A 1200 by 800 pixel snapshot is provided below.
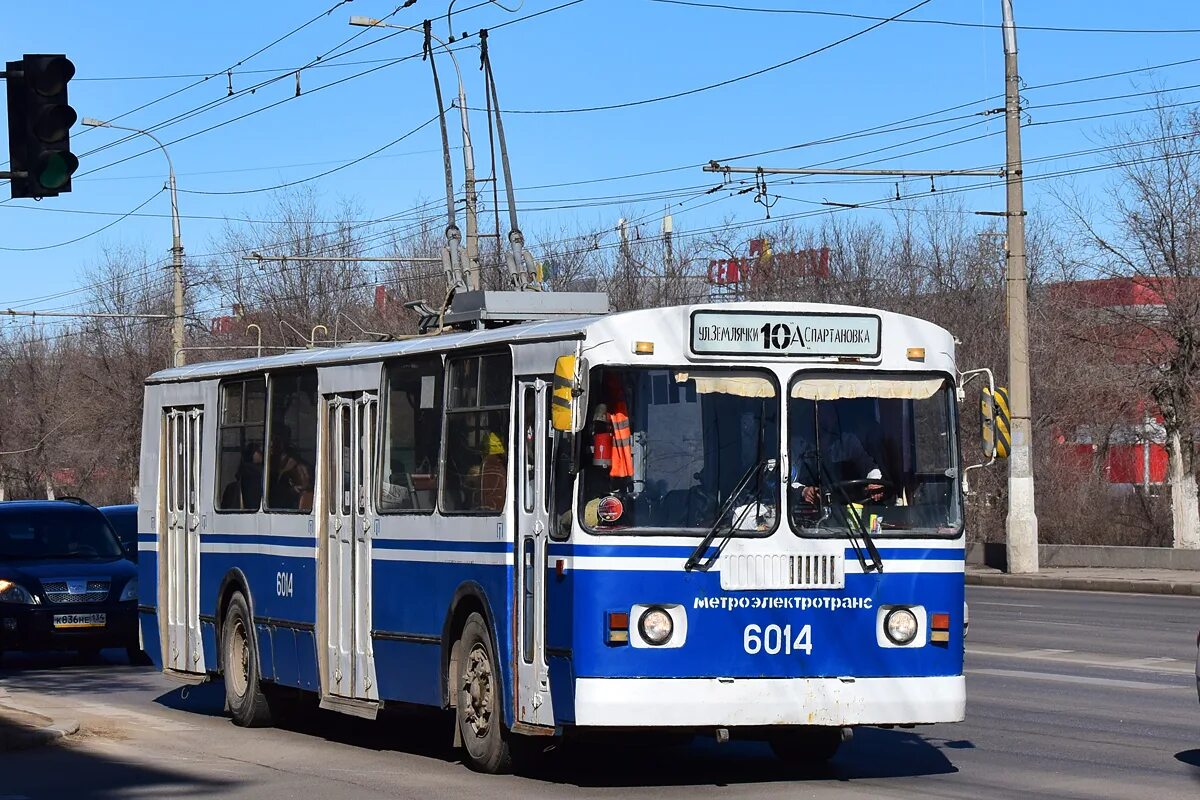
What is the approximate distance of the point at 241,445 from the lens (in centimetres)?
1608

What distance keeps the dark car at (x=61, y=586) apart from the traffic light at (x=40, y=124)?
6756 millimetres

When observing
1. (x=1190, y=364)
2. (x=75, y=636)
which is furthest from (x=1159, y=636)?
(x=1190, y=364)

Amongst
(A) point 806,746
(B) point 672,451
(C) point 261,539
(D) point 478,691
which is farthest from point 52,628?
(B) point 672,451

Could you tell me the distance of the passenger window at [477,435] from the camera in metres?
12.1

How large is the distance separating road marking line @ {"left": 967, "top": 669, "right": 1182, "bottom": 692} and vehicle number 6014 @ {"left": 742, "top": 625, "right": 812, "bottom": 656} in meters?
6.12

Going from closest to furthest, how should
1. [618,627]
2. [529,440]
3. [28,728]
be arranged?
[618,627]
[529,440]
[28,728]

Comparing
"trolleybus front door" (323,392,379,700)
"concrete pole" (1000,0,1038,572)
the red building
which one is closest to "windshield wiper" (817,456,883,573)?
"trolleybus front door" (323,392,379,700)

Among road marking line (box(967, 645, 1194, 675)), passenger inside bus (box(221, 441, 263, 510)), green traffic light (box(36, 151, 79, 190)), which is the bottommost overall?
road marking line (box(967, 645, 1194, 675))

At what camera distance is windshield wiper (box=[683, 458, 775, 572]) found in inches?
433

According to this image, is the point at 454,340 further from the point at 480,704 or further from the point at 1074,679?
the point at 1074,679

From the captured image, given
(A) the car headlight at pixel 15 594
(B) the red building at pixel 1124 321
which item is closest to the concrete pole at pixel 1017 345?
(B) the red building at pixel 1124 321

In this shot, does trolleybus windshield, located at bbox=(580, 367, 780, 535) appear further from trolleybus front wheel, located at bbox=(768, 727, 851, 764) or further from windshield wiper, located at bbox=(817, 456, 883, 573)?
trolleybus front wheel, located at bbox=(768, 727, 851, 764)

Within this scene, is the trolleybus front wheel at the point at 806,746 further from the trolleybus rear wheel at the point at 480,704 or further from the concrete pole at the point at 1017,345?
the concrete pole at the point at 1017,345

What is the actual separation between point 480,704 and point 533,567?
115cm
